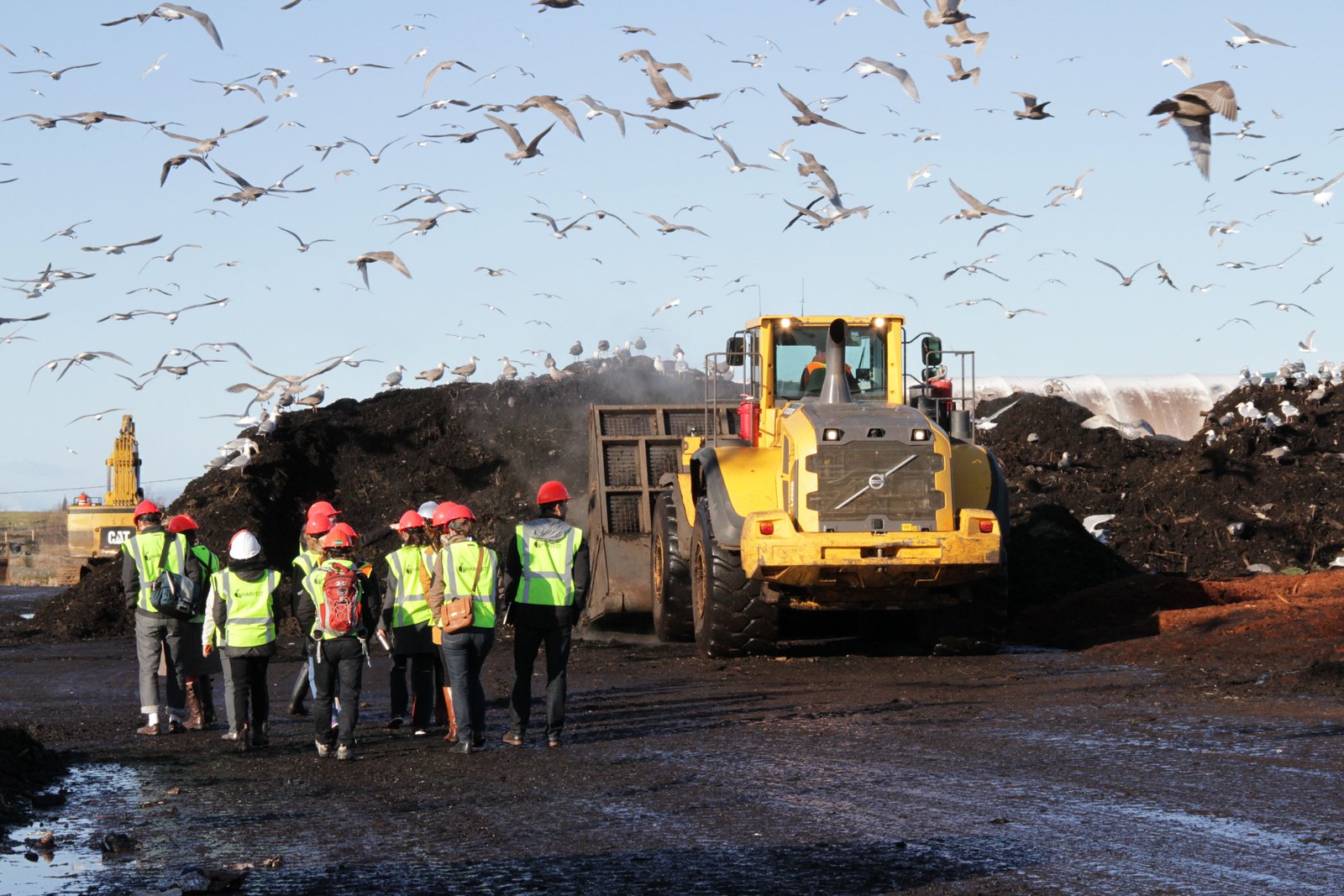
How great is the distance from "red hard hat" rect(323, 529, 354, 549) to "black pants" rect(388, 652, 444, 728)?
4.56ft

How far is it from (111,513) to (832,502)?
24.0m

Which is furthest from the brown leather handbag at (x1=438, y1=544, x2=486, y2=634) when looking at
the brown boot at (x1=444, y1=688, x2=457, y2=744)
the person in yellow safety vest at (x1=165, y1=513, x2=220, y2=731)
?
the person in yellow safety vest at (x1=165, y1=513, x2=220, y2=731)

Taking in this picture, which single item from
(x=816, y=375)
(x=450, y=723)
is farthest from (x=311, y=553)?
(x=816, y=375)

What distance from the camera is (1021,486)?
2709 centimetres

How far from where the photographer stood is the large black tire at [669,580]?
16156mm

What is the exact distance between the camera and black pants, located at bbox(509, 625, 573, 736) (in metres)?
10.4

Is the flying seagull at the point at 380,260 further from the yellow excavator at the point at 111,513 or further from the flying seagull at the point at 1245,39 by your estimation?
the yellow excavator at the point at 111,513

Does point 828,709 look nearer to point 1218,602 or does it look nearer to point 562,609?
point 562,609

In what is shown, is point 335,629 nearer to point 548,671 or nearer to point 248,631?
point 248,631

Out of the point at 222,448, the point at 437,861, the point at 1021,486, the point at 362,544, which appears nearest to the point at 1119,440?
the point at 1021,486

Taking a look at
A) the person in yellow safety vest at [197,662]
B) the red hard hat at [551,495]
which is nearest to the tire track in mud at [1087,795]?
the red hard hat at [551,495]

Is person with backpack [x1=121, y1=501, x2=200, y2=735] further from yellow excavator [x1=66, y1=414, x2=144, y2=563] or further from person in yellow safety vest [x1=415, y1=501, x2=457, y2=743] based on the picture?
yellow excavator [x1=66, y1=414, x2=144, y2=563]

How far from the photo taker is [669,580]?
16.3 metres

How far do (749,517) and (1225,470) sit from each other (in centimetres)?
1385
